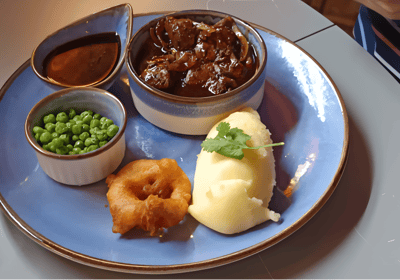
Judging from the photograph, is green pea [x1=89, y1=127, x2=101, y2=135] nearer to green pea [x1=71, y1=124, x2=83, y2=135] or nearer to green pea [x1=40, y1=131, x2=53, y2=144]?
green pea [x1=71, y1=124, x2=83, y2=135]

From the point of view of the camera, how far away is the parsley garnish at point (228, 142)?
2.03m

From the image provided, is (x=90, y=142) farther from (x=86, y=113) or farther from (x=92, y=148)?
(x=86, y=113)

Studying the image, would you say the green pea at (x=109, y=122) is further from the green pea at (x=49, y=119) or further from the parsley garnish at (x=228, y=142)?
the parsley garnish at (x=228, y=142)

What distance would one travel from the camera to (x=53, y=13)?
139 inches

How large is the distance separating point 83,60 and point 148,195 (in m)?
1.14

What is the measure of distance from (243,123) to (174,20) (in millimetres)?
942

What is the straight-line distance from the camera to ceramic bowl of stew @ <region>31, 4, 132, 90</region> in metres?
2.54

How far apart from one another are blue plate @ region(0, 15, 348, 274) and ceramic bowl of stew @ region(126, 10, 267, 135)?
0.67 feet

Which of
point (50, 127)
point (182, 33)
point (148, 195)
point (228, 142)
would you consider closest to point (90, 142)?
point (50, 127)

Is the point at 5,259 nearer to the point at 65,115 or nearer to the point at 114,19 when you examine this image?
the point at 65,115

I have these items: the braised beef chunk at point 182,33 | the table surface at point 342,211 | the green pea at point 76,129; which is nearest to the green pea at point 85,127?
the green pea at point 76,129

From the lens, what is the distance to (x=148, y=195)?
6.89ft

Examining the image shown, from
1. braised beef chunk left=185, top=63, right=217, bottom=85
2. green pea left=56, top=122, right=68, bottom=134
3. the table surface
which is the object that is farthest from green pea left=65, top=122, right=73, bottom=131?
braised beef chunk left=185, top=63, right=217, bottom=85

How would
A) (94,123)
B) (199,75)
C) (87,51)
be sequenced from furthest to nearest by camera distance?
1. (87,51)
2. (199,75)
3. (94,123)
